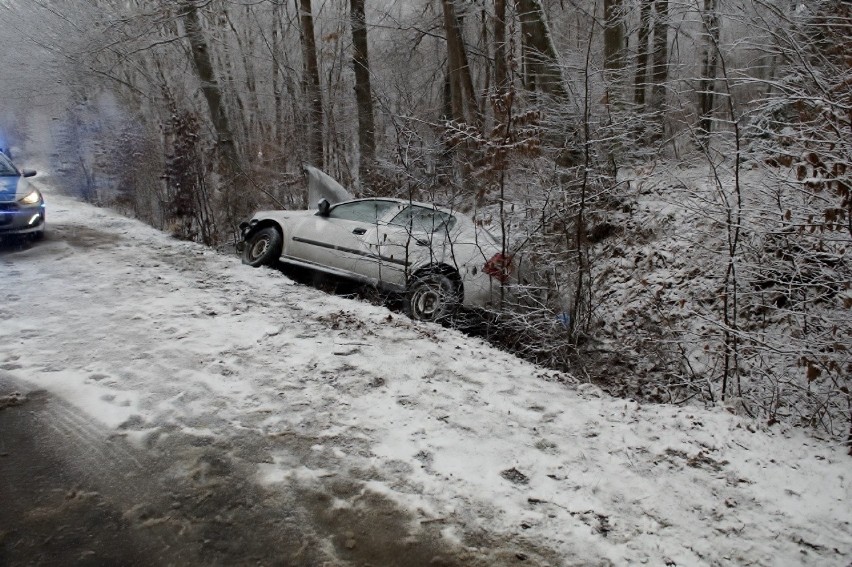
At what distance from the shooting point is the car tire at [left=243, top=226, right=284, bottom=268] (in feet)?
26.4

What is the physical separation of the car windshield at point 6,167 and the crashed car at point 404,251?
4230 mm

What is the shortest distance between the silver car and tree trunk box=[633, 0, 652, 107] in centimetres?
277

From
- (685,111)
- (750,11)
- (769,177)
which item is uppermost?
(750,11)

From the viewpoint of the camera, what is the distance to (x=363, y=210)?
7.62 m

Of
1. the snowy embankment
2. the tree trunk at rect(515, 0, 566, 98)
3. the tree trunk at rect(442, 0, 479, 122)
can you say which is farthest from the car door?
the tree trunk at rect(442, 0, 479, 122)

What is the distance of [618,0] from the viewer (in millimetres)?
10805

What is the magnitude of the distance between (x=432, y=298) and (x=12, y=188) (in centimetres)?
666

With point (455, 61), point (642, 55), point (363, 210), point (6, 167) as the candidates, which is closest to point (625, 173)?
point (642, 55)

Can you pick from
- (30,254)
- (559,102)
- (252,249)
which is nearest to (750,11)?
(559,102)

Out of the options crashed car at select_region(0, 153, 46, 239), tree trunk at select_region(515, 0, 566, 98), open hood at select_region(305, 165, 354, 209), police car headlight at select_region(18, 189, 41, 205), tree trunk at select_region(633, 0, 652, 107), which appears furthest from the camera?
open hood at select_region(305, 165, 354, 209)

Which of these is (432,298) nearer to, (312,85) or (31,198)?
(31,198)

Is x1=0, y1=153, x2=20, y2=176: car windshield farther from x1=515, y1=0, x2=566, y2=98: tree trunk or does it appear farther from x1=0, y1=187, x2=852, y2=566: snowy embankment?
x1=515, y1=0, x2=566, y2=98: tree trunk

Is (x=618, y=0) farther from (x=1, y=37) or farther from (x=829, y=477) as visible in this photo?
(x=1, y=37)

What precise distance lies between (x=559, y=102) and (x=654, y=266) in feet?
9.38
